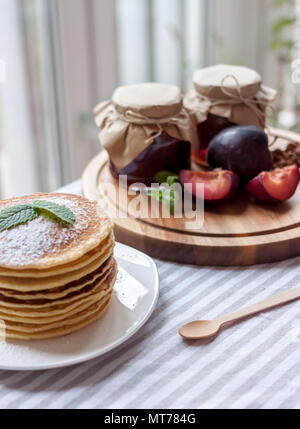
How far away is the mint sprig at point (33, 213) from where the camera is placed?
814 millimetres

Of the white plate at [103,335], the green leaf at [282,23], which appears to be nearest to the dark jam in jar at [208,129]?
the white plate at [103,335]

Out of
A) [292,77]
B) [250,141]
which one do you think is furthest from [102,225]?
→ [292,77]

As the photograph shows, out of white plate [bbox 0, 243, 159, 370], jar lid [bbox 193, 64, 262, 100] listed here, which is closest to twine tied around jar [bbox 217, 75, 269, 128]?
jar lid [bbox 193, 64, 262, 100]

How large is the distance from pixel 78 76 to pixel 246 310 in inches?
45.7

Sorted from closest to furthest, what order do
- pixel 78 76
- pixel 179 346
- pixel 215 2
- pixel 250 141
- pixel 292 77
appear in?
pixel 179 346 < pixel 250 141 < pixel 78 76 < pixel 215 2 < pixel 292 77

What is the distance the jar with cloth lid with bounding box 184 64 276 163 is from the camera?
123 cm

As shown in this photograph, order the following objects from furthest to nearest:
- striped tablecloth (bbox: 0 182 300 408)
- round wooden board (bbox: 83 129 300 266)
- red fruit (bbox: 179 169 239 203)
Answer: red fruit (bbox: 179 169 239 203), round wooden board (bbox: 83 129 300 266), striped tablecloth (bbox: 0 182 300 408)

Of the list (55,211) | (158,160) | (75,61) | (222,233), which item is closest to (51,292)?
(55,211)

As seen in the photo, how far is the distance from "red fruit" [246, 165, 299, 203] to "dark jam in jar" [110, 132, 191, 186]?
178 millimetres

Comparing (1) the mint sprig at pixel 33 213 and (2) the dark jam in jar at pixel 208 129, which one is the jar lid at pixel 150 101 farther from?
(1) the mint sprig at pixel 33 213

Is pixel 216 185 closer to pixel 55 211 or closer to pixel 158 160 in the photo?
pixel 158 160

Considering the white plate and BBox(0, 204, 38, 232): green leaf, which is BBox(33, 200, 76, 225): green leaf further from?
the white plate

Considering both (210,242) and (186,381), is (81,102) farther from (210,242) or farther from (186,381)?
(186,381)
